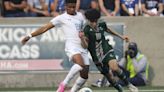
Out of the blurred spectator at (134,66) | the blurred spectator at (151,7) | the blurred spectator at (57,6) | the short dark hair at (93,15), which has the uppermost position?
the short dark hair at (93,15)

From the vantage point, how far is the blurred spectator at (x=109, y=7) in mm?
17359

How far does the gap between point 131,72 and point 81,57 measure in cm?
389

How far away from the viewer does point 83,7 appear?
17.5 m

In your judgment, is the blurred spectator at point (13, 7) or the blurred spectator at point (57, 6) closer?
the blurred spectator at point (57, 6)

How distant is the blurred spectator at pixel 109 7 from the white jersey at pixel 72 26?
4460 millimetres

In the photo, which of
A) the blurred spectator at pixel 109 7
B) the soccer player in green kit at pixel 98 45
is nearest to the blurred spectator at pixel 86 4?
the blurred spectator at pixel 109 7

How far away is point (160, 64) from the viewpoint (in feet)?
55.9

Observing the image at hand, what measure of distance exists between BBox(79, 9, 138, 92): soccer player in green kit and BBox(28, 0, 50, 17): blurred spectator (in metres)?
4.64

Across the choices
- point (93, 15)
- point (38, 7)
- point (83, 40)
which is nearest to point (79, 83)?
point (83, 40)

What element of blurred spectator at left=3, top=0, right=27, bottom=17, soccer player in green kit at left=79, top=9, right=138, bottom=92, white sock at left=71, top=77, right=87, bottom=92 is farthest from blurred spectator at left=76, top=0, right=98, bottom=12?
white sock at left=71, top=77, right=87, bottom=92

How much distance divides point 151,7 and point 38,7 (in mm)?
2966

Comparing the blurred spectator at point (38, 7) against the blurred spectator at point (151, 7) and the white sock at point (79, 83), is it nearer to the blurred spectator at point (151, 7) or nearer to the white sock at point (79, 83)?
the blurred spectator at point (151, 7)

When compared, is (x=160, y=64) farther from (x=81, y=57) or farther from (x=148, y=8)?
(x=81, y=57)

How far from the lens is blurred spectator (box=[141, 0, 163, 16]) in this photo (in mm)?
17577
